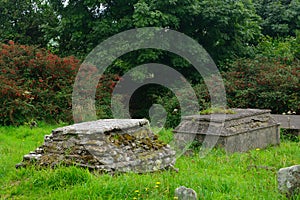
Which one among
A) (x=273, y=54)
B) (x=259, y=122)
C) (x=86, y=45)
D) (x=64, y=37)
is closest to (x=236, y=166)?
(x=259, y=122)

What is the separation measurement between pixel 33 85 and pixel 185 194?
9.51 meters

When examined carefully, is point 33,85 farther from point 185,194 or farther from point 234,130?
point 185,194

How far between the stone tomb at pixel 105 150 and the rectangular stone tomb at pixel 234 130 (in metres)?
1.97

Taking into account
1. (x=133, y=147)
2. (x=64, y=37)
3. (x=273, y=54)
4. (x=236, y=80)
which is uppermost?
(x=64, y=37)

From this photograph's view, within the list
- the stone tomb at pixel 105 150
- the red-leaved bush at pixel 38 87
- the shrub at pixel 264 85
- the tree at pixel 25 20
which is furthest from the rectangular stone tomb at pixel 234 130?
the tree at pixel 25 20

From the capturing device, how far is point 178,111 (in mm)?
12719

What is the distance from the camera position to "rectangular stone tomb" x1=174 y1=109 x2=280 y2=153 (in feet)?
26.2

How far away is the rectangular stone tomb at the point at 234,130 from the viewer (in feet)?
26.2

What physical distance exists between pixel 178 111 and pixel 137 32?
11.7 feet

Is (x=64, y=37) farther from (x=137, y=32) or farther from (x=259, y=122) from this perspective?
(x=259, y=122)

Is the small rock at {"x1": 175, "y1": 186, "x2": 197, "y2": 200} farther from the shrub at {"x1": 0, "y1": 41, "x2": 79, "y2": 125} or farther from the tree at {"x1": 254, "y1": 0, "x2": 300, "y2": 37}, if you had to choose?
the tree at {"x1": 254, "y1": 0, "x2": 300, "y2": 37}

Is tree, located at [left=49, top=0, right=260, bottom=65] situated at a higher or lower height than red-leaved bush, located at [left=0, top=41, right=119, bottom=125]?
higher

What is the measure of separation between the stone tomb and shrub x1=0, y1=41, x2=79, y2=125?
217 inches

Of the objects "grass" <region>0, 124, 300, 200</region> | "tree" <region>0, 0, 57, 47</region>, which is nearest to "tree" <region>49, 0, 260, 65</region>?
"tree" <region>0, 0, 57, 47</region>
